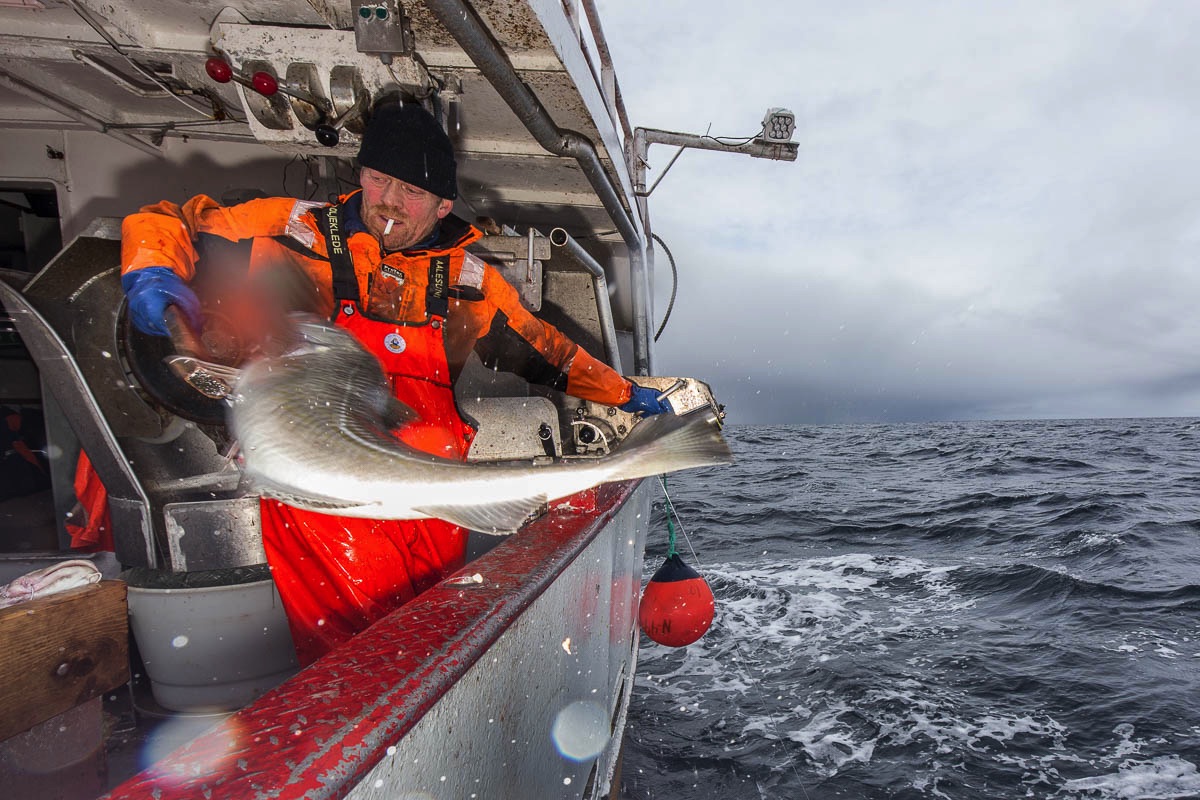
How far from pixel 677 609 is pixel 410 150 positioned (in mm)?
2842

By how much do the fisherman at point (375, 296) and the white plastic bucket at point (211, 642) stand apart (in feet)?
0.43

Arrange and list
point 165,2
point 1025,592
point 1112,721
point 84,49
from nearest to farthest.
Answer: point 165,2 → point 84,49 → point 1112,721 → point 1025,592

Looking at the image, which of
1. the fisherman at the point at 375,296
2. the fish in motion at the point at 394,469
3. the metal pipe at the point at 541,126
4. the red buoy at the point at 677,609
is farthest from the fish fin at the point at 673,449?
the red buoy at the point at 677,609

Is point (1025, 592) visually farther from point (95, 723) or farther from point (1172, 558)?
point (95, 723)

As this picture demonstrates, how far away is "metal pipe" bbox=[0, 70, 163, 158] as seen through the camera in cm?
398

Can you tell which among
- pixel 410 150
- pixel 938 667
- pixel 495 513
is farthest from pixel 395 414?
pixel 938 667

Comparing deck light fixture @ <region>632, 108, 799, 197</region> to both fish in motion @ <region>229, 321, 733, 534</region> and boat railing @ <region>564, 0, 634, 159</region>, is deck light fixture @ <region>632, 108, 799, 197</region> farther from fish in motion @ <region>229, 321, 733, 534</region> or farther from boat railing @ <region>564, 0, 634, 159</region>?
fish in motion @ <region>229, 321, 733, 534</region>

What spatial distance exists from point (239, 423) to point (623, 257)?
4.91 meters

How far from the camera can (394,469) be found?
163cm

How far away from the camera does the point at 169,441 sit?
2646mm

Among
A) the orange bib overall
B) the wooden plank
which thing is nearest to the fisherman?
the orange bib overall

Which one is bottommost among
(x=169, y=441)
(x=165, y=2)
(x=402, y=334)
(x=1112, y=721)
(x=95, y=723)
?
(x=1112, y=721)

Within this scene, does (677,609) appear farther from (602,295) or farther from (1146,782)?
(1146,782)

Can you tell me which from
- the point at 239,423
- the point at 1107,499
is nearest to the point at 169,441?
the point at 239,423
